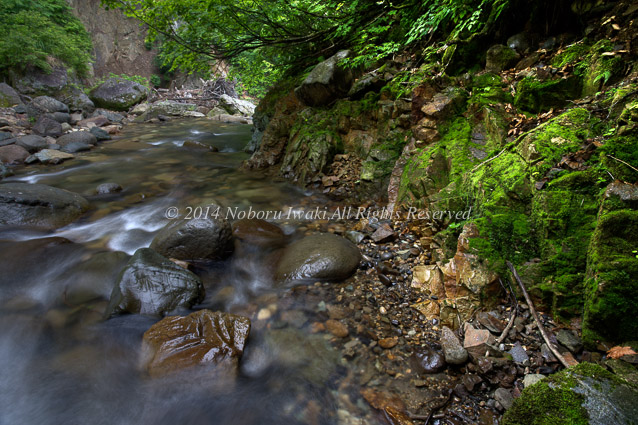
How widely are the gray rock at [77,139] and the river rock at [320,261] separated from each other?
37.4 ft

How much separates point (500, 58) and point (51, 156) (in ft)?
39.3

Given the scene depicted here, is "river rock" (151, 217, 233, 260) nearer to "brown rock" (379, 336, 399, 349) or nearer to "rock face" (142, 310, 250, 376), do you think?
"rock face" (142, 310, 250, 376)

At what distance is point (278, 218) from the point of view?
215 inches

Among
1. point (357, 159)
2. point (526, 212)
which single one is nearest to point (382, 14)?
point (357, 159)

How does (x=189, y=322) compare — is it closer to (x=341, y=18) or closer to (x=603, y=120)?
(x=603, y=120)

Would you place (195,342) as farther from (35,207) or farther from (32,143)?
(32,143)

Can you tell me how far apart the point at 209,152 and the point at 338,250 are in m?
8.28

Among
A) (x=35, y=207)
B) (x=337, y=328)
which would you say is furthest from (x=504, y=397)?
(x=35, y=207)

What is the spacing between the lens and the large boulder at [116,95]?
18422 mm

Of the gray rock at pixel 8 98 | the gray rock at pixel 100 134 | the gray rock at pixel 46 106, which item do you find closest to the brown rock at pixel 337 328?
the gray rock at pixel 100 134

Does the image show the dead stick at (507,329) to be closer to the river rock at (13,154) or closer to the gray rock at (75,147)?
the river rock at (13,154)

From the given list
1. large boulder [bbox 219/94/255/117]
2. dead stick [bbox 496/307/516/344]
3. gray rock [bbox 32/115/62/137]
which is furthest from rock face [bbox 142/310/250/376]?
large boulder [bbox 219/94/255/117]

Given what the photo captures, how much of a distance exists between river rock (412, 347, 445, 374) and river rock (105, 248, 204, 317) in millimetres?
2488

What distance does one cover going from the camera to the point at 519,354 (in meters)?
2.18
